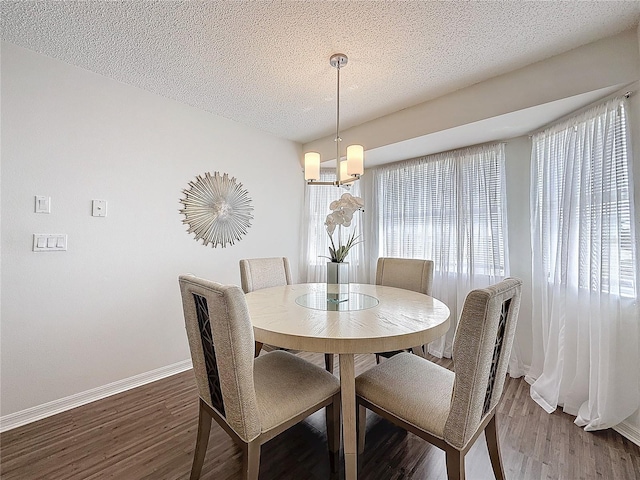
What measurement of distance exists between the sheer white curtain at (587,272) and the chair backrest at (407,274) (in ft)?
2.95

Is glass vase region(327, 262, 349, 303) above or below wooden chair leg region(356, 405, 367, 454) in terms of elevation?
above

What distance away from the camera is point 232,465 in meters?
1.43

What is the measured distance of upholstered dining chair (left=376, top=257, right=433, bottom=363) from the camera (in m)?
2.15

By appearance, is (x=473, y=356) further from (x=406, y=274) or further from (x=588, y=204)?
(x=588, y=204)

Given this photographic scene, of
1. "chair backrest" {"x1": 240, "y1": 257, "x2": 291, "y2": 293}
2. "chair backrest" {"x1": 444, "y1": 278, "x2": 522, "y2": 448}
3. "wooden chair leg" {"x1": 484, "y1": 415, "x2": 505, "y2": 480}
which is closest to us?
"chair backrest" {"x1": 444, "y1": 278, "x2": 522, "y2": 448}

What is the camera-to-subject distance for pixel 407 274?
2299mm

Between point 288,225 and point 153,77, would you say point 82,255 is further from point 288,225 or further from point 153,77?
point 288,225

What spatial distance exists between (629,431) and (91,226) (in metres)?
3.75

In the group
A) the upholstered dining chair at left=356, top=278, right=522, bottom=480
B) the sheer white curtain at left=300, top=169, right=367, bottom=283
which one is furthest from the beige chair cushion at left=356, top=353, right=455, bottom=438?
the sheer white curtain at left=300, top=169, right=367, bottom=283

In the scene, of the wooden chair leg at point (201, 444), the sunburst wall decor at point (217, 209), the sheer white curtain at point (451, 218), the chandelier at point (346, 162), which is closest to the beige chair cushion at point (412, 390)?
the wooden chair leg at point (201, 444)

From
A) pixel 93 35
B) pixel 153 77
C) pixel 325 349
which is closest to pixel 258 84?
pixel 153 77

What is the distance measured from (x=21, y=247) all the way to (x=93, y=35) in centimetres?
140

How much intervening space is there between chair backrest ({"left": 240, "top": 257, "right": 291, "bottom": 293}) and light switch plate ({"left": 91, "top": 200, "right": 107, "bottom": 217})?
1.08 m

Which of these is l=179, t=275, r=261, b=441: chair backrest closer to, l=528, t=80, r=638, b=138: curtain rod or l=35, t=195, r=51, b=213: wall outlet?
l=35, t=195, r=51, b=213: wall outlet
